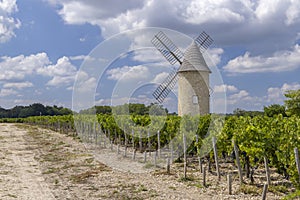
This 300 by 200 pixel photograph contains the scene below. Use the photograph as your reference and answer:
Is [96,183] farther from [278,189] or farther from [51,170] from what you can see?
[278,189]

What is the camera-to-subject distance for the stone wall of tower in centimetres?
2266

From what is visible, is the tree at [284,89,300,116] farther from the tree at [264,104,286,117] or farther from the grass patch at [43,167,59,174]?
the grass patch at [43,167,59,174]

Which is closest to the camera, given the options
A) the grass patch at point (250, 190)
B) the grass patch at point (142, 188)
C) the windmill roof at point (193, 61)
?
the grass patch at point (250, 190)

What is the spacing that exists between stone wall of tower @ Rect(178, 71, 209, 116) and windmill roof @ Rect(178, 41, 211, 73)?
0.27 metres

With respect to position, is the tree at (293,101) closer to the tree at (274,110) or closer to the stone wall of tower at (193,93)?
the tree at (274,110)

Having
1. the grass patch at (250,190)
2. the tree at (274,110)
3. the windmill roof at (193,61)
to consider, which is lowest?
the grass patch at (250,190)

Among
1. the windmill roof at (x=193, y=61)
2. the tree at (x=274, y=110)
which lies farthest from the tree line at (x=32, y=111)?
the windmill roof at (x=193, y=61)

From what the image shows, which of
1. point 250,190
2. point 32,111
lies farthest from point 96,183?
point 32,111

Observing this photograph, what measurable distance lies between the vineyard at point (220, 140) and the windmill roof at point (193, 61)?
506 cm

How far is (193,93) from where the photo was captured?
75.2 ft

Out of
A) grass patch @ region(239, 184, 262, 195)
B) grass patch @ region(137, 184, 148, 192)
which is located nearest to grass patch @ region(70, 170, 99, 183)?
grass patch @ region(137, 184, 148, 192)

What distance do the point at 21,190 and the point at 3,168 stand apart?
4.50 m

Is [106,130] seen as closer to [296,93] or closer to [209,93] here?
[209,93]

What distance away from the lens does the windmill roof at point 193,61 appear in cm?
2373
